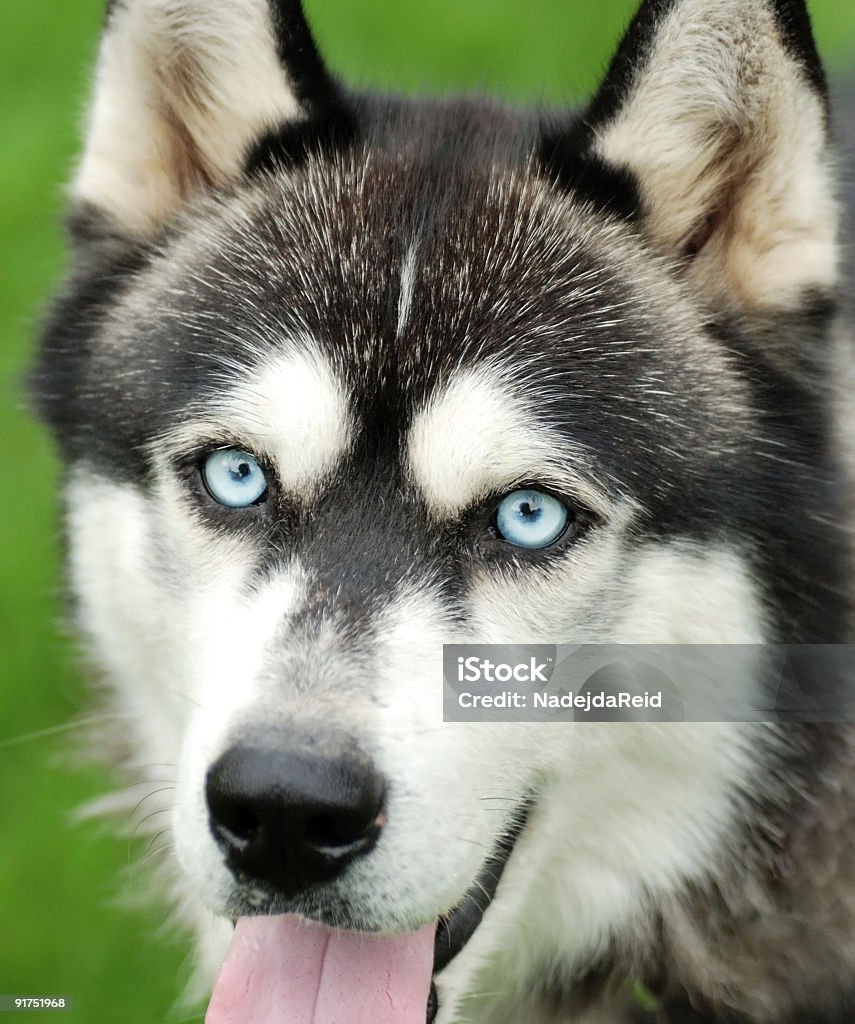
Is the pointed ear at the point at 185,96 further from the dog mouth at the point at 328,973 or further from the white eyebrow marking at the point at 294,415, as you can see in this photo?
the dog mouth at the point at 328,973

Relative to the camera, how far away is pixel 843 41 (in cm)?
677

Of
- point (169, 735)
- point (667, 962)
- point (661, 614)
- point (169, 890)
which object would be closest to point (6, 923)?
point (169, 890)

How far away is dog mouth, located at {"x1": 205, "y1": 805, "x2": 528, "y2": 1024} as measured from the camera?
2.43 meters

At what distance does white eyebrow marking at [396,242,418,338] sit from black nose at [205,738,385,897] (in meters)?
0.87

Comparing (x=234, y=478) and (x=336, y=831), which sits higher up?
(x=234, y=478)

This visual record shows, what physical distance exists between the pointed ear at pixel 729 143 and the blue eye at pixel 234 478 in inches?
39.3

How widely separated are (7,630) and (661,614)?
3.11 metres

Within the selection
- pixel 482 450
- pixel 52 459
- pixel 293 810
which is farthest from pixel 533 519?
pixel 52 459

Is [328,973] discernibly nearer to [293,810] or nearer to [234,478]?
[293,810]

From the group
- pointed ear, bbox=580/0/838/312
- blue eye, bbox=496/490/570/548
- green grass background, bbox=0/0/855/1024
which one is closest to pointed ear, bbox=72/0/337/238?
green grass background, bbox=0/0/855/1024

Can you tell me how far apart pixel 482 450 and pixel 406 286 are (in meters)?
0.38

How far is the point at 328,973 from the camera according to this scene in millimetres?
2459

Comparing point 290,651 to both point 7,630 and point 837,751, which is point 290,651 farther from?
point 7,630

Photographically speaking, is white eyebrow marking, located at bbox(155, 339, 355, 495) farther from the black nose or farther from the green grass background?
the green grass background
